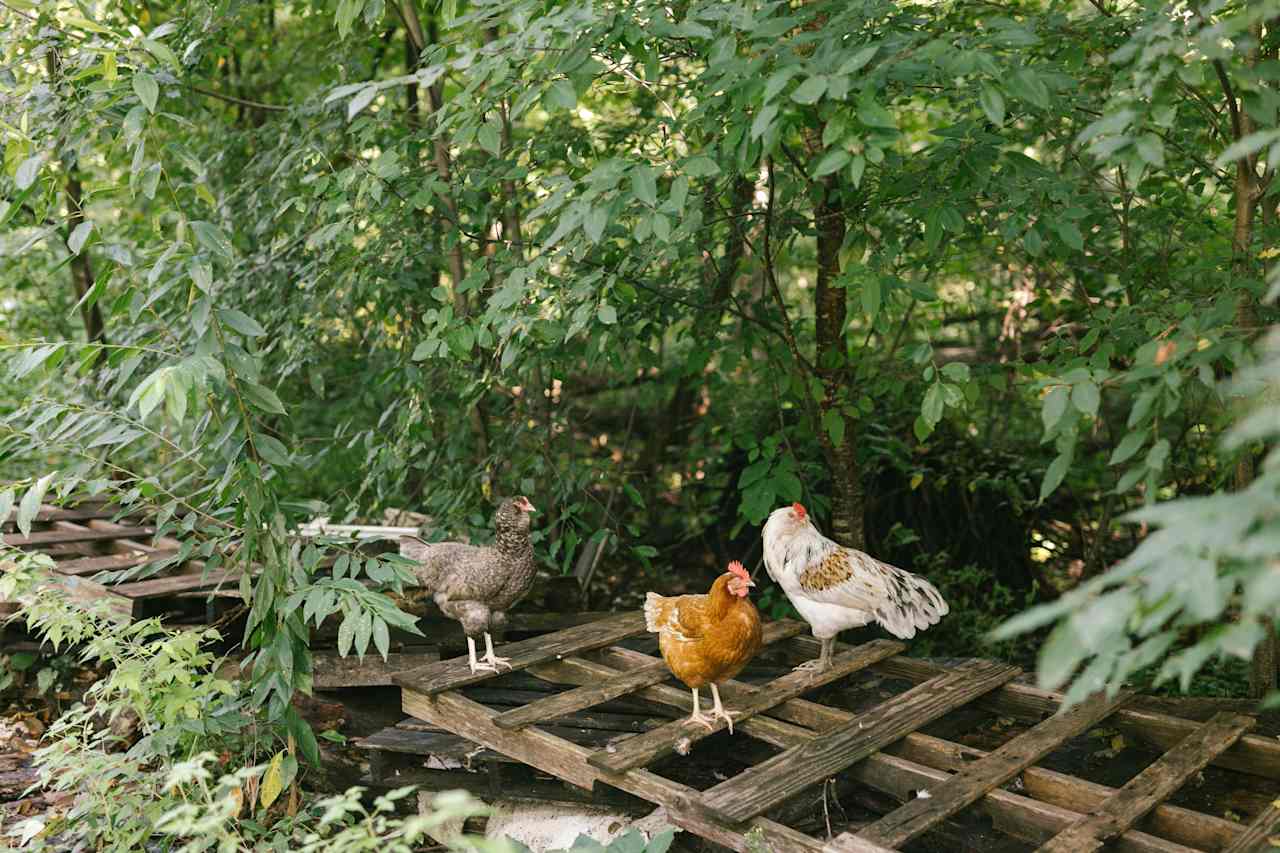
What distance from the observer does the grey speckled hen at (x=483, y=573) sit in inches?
156

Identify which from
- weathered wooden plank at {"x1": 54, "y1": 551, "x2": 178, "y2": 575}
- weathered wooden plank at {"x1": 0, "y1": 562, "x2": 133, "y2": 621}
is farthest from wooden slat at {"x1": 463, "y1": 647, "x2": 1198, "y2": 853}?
weathered wooden plank at {"x1": 54, "y1": 551, "x2": 178, "y2": 575}

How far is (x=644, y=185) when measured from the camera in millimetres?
2867

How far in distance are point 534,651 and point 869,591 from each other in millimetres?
1311

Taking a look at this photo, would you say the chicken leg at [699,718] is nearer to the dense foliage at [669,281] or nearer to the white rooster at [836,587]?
the white rooster at [836,587]

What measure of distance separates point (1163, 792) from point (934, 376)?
1.33m

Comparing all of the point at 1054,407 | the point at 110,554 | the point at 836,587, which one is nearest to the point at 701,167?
the point at 1054,407

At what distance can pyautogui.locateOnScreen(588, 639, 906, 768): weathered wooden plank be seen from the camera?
325 centimetres

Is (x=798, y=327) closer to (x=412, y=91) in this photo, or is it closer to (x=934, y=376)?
(x=934, y=376)

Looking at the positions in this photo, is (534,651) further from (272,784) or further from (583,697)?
(272,784)

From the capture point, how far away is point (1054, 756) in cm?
383

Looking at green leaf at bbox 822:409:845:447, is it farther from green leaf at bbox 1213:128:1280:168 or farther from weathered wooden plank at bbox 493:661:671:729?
green leaf at bbox 1213:128:1280:168

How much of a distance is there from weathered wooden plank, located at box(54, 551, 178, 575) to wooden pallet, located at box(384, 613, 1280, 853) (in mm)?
1652

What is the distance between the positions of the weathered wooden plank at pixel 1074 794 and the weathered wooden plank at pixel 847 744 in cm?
8

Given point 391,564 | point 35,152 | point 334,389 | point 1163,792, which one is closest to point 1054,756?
point 1163,792
